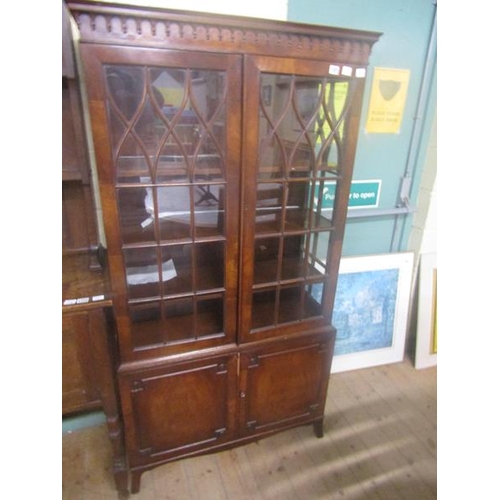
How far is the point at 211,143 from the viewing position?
1.15 meters

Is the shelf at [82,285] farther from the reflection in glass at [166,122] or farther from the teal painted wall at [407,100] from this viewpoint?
the teal painted wall at [407,100]

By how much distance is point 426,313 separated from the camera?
2.24m

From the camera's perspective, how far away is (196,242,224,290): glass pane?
1.34 m

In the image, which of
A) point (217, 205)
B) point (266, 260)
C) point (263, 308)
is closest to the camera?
point (217, 205)

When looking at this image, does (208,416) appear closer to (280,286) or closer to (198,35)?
(280,286)

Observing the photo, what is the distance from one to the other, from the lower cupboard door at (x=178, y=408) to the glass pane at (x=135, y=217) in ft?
1.75

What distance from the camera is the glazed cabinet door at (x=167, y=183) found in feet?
3.34

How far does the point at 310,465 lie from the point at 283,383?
1.46ft

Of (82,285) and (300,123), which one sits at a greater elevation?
(300,123)

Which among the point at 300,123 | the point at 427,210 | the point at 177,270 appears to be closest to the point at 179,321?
the point at 177,270

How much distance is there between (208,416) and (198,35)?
1449 millimetres

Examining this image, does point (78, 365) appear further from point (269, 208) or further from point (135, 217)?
point (269, 208)

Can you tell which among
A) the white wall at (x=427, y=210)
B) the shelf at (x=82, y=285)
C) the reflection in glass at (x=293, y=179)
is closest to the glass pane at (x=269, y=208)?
the reflection in glass at (x=293, y=179)
